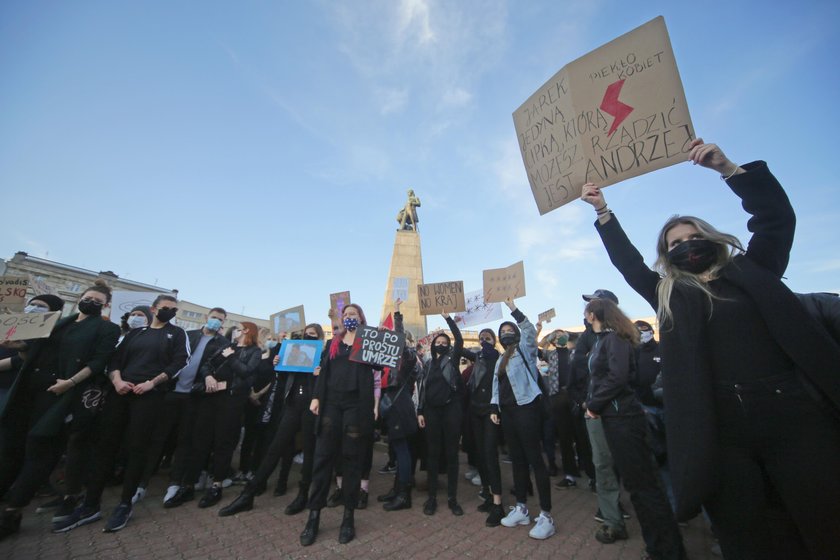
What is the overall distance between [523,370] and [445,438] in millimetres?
1446

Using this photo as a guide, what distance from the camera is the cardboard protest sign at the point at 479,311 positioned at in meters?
9.04

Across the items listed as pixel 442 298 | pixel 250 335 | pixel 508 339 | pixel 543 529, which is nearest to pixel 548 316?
pixel 442 298

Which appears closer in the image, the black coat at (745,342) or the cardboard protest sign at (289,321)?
the black coat at (745,342)

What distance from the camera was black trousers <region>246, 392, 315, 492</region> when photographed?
4.38 m

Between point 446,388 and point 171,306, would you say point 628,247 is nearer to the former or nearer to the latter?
point 446,388

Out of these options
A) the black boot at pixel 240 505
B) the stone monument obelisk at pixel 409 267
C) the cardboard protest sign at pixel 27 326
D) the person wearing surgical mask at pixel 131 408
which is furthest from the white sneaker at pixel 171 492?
the stone monument obelisk at pixel 409 267

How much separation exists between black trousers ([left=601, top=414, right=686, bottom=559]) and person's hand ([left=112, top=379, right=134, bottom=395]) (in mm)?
4858

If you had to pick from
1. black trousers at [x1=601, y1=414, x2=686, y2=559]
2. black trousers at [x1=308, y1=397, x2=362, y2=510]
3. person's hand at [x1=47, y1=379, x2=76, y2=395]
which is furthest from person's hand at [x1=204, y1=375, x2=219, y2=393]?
black trousers at [x1=601, y1=414, x2=686, y2=559]

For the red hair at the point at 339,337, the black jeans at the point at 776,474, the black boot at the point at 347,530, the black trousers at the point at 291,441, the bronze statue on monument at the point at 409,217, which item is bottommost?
the black boot at the point at 347,530

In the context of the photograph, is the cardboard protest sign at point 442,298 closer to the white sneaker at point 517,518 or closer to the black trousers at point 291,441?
the black trousers at point 291,441

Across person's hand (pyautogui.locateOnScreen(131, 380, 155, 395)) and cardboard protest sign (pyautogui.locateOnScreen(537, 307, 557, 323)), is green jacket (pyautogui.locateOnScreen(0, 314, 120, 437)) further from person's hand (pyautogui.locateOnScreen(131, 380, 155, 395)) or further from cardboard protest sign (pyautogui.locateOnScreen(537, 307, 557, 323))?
cardboard protest sign (pyautogui.locateOnScreen(537, 307, 557, 323))

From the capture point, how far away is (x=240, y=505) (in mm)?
4129

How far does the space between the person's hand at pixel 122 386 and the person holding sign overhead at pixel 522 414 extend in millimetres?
4002

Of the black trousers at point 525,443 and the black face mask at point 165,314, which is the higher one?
the black face mask at point 165,314
